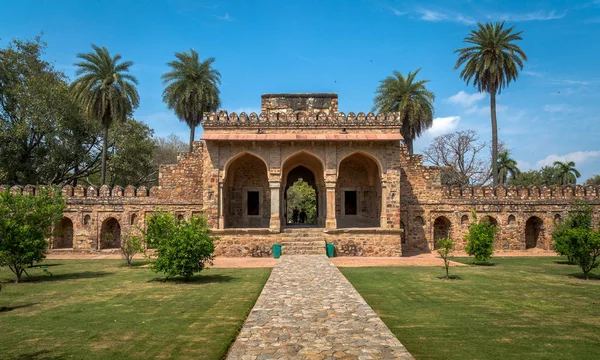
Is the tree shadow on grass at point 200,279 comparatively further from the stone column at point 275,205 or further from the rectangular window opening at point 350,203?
the rectangular window opening at point 350,203

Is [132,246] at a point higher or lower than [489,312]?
higher

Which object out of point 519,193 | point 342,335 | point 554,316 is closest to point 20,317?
point 342,335

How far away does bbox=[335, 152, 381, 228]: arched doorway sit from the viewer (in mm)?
23703

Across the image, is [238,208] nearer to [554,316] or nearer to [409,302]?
[409,302]

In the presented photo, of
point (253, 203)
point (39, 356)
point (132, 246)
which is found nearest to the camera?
point (39, 356)

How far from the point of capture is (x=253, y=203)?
2409 cm

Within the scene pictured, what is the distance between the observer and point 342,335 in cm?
660

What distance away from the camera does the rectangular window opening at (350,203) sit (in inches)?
952

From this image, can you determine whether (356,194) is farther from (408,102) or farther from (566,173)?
(566,173)

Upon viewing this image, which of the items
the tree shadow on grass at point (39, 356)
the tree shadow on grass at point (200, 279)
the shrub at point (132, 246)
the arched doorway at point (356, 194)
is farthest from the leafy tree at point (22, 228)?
the arched doorway at point (356, 194)

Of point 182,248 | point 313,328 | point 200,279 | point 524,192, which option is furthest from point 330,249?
point 524,192

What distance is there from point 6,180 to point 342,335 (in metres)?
31.0

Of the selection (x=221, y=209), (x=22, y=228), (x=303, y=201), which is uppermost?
(x=303, y=201)

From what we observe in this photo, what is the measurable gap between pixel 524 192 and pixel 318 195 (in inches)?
481
